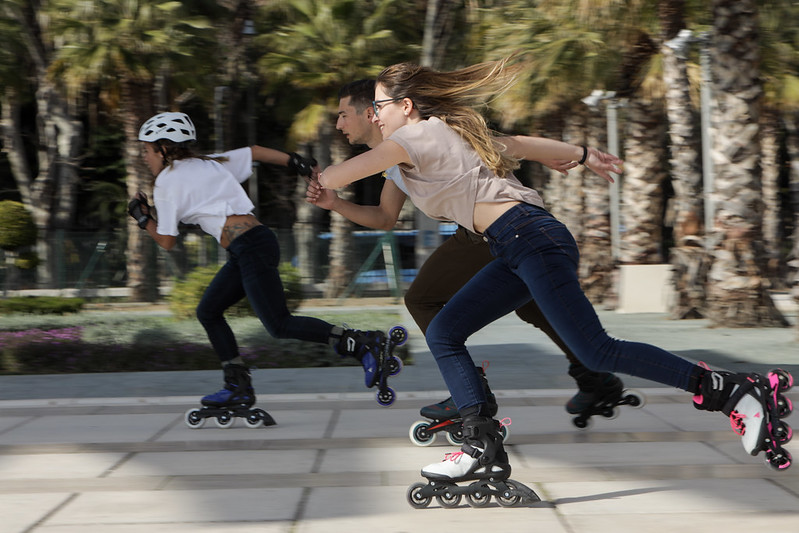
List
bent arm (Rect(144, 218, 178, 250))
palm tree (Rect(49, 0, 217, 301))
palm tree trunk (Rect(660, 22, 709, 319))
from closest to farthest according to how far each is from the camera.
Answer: bent arm (Rect(144, 218, 178, 250)), palm tree trunk (Rect(660, 22, 709, 319)), palm tree (Rect(49, 0, 217, 301))

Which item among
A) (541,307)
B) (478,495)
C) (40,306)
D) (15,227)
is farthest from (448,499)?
(15,227)

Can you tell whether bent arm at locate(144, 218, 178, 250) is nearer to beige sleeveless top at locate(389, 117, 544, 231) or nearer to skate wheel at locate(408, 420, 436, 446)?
skate wheel at locate(408, 420, 436, 446)

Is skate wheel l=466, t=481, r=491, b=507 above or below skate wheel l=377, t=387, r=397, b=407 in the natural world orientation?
above

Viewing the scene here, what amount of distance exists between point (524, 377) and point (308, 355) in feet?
7.99

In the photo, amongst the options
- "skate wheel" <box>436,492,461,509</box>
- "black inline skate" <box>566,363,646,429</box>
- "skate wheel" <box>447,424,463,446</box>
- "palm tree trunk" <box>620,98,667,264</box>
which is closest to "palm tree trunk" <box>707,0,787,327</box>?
"palm tree trunk" <box>620,98,667,264</box>

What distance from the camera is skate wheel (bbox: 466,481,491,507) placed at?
3916 mm

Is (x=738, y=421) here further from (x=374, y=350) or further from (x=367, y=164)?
(x=374, y=350)

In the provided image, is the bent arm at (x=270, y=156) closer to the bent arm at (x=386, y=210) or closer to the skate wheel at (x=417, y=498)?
the bent arm at (x=386, y=210)

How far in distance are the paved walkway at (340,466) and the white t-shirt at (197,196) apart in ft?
3.70

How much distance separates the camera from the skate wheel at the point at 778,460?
4.03m

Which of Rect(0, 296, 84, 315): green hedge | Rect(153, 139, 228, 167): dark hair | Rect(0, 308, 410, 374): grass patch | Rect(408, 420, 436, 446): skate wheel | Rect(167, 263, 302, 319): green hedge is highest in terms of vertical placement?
Rect(153, 139, 228, 167): dark hair

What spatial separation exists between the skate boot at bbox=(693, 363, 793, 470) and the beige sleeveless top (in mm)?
980

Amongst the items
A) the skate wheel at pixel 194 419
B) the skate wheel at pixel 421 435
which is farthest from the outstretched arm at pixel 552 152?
the skate wheel at pixel 194 419

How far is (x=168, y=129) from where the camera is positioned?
5.42 metres
